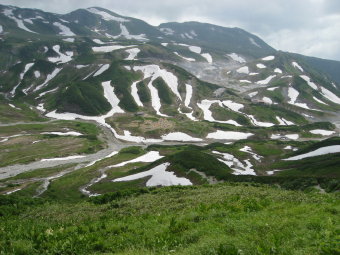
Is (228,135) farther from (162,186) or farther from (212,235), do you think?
(212,235)

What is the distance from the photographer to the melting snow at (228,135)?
167m

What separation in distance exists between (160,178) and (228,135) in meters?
98.4

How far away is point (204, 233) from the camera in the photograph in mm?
14641

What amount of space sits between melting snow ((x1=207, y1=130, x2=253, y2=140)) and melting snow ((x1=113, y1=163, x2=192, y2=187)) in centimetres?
8331

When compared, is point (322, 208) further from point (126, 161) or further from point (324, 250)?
point (126, 161)

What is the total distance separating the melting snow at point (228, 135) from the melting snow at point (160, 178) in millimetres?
83314

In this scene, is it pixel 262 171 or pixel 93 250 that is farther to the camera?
pixel 262 171

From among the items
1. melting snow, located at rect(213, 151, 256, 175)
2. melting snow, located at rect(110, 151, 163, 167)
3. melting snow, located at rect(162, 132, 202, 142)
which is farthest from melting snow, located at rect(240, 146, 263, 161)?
melting snow, located at rect(110, 151, 163, 167)

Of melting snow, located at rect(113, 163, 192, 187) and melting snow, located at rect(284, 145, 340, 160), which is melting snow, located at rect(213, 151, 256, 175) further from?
melting snow, located at rect(113, 163, 192, 187)

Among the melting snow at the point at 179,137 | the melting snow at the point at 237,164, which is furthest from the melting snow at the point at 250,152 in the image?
the melting snow at the point at 179,137

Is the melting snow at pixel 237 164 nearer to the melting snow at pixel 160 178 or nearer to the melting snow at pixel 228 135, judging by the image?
the melting snow at pixel 160 178

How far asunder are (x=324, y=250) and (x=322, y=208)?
8.15 metres

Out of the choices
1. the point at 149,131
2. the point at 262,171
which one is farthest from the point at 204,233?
the point at 149,131

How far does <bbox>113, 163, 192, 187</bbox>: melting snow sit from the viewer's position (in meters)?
75.1
